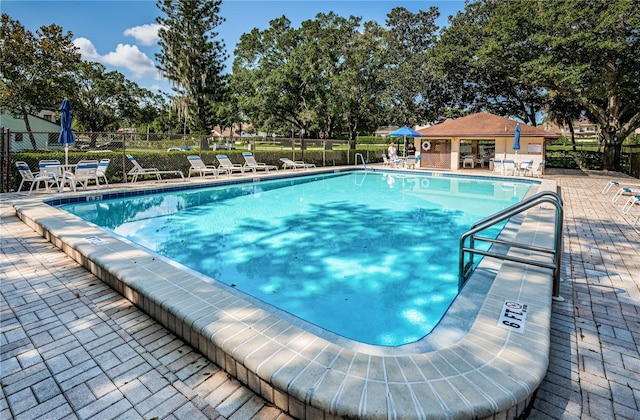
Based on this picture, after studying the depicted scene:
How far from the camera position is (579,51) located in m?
16.7

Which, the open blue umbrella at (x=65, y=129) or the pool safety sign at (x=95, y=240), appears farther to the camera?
the open blue umbrella at (x=65, y=129)

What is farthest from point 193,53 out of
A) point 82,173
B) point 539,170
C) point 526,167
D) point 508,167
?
point 539,170

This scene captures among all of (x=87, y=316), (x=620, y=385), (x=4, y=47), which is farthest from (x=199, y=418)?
(x=4, y=47)

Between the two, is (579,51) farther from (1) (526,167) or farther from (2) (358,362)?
(2) (358,362)

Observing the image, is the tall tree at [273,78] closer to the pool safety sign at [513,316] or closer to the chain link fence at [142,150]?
the chain link fence at [142,150]

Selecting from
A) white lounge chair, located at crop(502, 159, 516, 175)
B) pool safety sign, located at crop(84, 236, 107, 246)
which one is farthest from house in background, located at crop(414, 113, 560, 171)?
pool safety sign, located at crop(84, 236, 107, 246)

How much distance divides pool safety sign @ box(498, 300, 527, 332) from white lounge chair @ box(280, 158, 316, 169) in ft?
49.9

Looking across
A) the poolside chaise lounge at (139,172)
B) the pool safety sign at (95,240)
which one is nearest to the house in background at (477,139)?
the poolside chaise lounge at (139,172)

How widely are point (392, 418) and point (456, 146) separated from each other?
20116 millimetres

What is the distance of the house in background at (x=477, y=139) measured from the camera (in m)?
17.5

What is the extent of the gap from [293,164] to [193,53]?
13.5 meters

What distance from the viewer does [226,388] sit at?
6.98 ft

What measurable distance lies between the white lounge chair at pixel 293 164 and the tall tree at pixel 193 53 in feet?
35.3

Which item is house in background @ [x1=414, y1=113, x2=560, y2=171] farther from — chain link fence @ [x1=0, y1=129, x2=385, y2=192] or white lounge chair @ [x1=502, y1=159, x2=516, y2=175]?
chain link fence @ [x1=0, y1=129, x2=385, y2=192]
